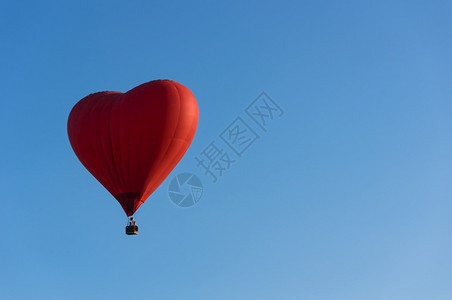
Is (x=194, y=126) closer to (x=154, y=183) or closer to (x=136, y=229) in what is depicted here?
(x=154, y=183)

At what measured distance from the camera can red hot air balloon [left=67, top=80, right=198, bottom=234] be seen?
34.5 meters

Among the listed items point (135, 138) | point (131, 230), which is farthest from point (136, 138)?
point (131, 230)

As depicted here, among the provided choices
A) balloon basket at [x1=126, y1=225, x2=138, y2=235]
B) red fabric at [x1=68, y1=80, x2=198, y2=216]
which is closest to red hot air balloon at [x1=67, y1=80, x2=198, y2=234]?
red fabric at [x1=68, y1=80, x2=198, y2=216]

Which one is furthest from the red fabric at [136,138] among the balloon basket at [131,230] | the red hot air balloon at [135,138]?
the balloon basket at [131,230]

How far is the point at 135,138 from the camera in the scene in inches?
1359

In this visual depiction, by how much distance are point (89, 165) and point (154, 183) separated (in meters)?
3.11

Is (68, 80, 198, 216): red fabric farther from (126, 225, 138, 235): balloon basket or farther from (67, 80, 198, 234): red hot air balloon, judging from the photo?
(126, 225, 138, 235): balloon basket

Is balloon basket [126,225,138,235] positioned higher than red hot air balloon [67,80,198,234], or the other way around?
red hot air balloon [67,80,198,234]

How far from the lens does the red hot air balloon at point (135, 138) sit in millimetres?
34531

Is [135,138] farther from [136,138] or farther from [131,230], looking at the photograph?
[131,230]

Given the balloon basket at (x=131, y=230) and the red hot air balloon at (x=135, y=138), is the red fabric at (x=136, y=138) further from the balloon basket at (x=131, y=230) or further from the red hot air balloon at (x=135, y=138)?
the balloon basket at (x=131, y=230)

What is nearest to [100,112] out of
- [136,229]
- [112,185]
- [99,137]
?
[99,137]

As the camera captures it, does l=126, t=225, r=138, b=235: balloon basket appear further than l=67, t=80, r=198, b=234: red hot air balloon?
No

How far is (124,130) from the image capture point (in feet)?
113
